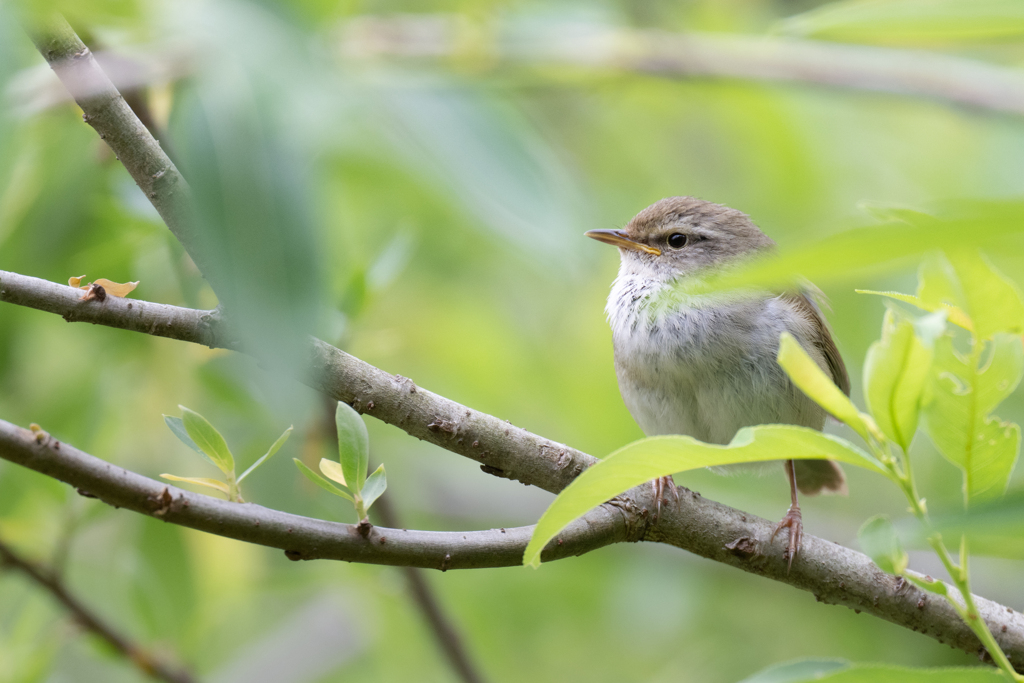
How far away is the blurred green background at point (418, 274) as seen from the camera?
1547 millimetres

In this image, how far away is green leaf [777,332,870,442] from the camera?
1.23m

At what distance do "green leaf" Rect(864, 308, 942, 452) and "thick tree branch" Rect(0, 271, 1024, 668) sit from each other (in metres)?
0.77

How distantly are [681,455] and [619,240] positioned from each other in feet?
9.93

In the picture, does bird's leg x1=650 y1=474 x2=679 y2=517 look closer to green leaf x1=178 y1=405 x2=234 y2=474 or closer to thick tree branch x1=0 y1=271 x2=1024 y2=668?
thick tree branch x1=0 y1=271 x2=1024 y2=668

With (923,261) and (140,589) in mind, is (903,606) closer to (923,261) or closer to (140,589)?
(923,261)

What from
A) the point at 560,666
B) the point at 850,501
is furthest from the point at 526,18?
the point at 850,501

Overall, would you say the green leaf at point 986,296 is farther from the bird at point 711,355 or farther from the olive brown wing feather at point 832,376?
the olive brown wing feather at point 832,376

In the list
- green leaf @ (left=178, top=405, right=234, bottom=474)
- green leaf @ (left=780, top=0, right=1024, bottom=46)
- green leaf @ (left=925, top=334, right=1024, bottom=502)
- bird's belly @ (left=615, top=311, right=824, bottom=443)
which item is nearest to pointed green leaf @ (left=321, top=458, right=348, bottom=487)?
green leaf @ (left=178, top=405, right=234, bottom=474)

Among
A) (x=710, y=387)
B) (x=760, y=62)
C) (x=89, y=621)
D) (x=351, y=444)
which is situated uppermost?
(x=760, y=62)

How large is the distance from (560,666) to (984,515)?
4.58m

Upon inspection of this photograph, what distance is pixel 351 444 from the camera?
1594mm

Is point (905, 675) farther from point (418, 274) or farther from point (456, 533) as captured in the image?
point (418, 274)

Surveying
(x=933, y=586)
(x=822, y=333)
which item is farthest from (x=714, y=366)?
(x=933, y=586)

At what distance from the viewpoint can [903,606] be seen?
6.97 feet
